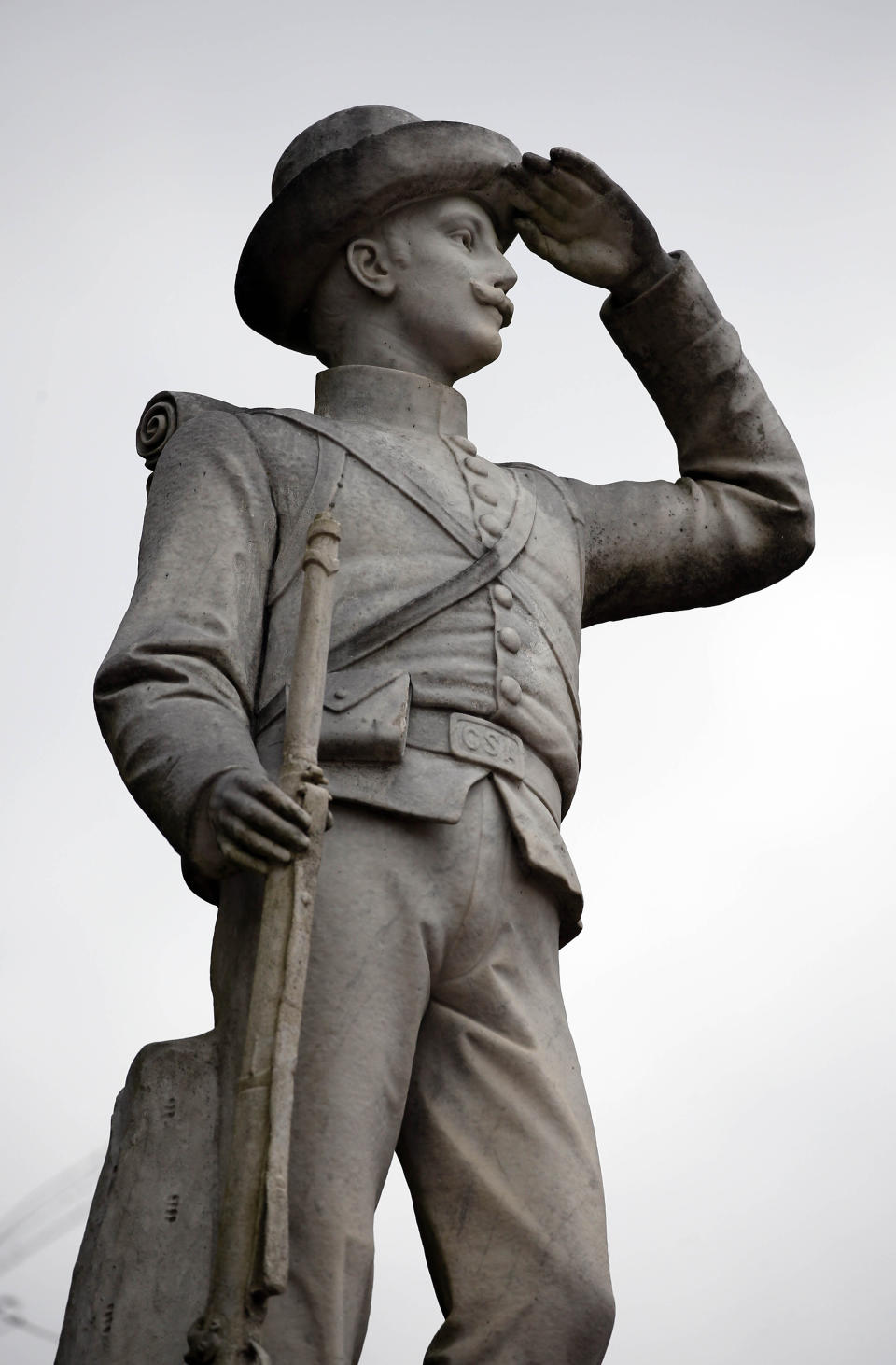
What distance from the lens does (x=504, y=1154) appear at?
6715 millimetres

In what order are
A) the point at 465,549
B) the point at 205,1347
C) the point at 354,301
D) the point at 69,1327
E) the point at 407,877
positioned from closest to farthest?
the point at 205,1347 → the point at 69,1327 → the point at 407,877 → the point at 465,549 → the point at 354,301

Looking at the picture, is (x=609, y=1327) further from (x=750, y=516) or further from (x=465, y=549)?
(x=750, y=516)

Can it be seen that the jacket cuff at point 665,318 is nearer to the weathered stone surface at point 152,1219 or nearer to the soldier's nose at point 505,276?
the soldier's nose at point 505,276

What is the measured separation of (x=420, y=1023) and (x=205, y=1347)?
1.25 metres

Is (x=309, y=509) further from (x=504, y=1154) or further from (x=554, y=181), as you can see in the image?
(x=504, y=1154)

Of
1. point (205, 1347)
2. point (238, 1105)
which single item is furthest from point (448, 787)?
point (205, 1347)

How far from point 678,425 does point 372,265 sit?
115 centimetres

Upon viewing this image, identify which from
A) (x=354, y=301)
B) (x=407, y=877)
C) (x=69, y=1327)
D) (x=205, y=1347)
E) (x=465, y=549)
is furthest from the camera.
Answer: (x=354, y=301)

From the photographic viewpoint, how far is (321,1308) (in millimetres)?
6168

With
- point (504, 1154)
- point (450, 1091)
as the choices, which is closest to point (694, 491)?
point (450, 1091)

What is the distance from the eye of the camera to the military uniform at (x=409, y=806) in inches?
257

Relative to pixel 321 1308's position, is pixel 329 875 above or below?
above

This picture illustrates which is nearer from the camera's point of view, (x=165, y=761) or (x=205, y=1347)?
(x=205, y=1347)

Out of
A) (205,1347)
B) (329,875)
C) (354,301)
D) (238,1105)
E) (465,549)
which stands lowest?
(205,1347)
